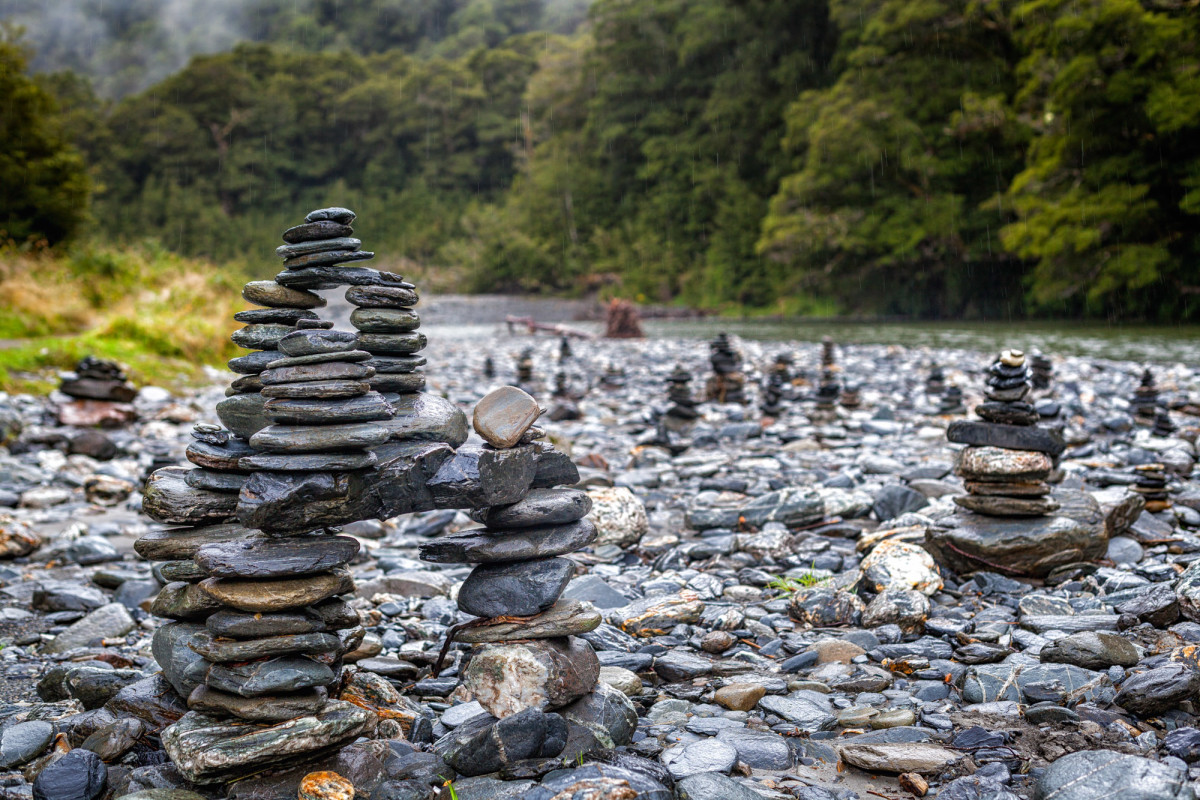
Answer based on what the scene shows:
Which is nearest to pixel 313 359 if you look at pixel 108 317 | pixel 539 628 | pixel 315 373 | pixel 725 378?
pixel 315 373

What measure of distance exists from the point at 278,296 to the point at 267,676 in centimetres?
136

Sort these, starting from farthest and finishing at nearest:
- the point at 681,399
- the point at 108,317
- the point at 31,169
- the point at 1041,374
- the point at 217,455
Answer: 1. the point at 31,169
2. the point at 108,317
3. the point at 1041,374
4. the point at 681,399
5. the point at 217,455

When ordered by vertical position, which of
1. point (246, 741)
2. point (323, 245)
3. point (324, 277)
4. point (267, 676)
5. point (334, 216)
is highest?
point (334, 216)

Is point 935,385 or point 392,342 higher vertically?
point 392,342

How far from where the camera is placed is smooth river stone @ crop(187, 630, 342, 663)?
7.56ft

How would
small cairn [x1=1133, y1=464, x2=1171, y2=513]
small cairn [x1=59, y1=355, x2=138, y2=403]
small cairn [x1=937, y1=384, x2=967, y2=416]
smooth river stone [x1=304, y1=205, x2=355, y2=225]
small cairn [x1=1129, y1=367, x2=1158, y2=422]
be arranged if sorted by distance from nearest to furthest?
smooth river stone [x1=304, y1=205, x2=355, y2=225] → small cairn [x1=1133, y1=464, x2=1171, y2=513] → small cairn [x1=1129, y1=367, x2=1158, y2=422] → small cairn [x1=937, y1=384, x2=967, y2=416] → small cairn [x1=59, y1=355, x2=138, y2=403]

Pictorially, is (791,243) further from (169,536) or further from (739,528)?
(169,536)

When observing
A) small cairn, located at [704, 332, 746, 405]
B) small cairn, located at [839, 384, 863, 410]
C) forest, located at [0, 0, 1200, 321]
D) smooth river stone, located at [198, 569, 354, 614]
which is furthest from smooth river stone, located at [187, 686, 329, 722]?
forest, located at [0, 0, 1200, 321]

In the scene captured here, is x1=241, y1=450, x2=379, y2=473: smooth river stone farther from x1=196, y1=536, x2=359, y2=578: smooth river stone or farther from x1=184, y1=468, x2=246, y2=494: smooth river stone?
x1=184, y1=468, x2=246, y2=494: smooth river stone

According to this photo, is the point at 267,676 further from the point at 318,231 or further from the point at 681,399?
the point at 681,399

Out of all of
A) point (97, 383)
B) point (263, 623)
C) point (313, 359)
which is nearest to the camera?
point (263, 623)

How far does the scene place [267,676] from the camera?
2303 mm

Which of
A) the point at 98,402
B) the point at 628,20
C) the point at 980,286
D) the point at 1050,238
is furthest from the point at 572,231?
the point at 98,402

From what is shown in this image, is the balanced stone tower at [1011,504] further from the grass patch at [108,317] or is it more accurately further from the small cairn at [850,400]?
the grass patch at [108,317]
